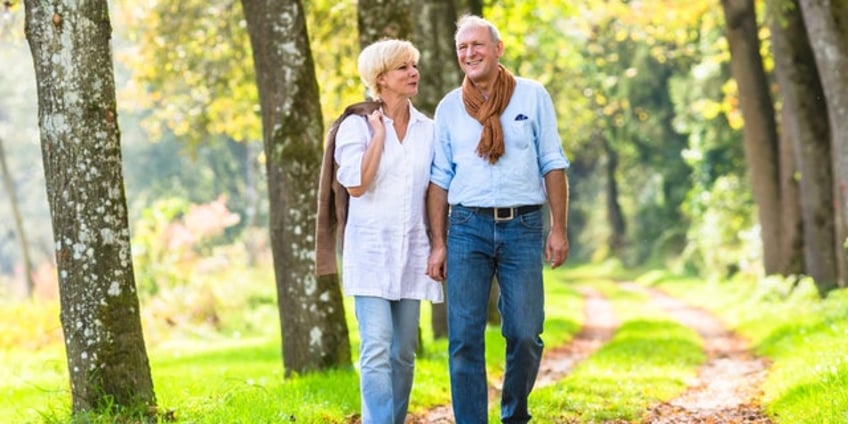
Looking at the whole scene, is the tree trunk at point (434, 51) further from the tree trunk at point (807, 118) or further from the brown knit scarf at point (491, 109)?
the brown knit scarf at point (491, 109)

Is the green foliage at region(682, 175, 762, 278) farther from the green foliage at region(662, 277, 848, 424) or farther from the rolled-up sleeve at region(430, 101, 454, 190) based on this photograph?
the rolled-up sleeve at region(430, 101, 454, 190)

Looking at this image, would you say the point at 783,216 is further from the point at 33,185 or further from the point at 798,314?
the point at 33,185

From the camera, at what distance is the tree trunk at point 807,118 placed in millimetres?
18844

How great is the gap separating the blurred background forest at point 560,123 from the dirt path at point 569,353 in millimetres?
3444

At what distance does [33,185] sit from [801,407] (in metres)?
65.5

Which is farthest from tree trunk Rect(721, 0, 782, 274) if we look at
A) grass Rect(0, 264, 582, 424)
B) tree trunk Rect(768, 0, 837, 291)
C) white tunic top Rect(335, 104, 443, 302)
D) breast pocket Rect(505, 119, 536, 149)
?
white tunic top Rect(335, 104, 443, 302)

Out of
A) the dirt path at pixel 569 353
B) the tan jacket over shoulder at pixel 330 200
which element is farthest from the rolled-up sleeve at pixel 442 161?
the dirt path at pixel 569 353

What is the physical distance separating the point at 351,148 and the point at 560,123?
3094cm

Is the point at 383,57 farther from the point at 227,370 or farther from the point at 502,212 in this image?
the point at 227,370

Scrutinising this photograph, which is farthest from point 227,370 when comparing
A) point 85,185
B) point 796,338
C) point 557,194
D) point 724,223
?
point 724,223

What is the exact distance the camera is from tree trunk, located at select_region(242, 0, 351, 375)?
32.3 ft

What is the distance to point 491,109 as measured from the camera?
661cm

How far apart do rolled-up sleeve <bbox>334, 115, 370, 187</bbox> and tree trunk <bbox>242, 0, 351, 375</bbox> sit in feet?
10.6

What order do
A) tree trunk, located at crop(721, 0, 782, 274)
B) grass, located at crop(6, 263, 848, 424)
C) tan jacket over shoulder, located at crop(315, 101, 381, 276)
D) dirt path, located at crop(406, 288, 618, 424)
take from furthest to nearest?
tree trunk, located at crop(721, 0, 782, 274) < dirt path, located at crop(406, 288, 618, 424) < grass, located at crop(6, 263, 848, 424) < tan jacket over shoulder, located at crop(315, 101, 381, 276)
